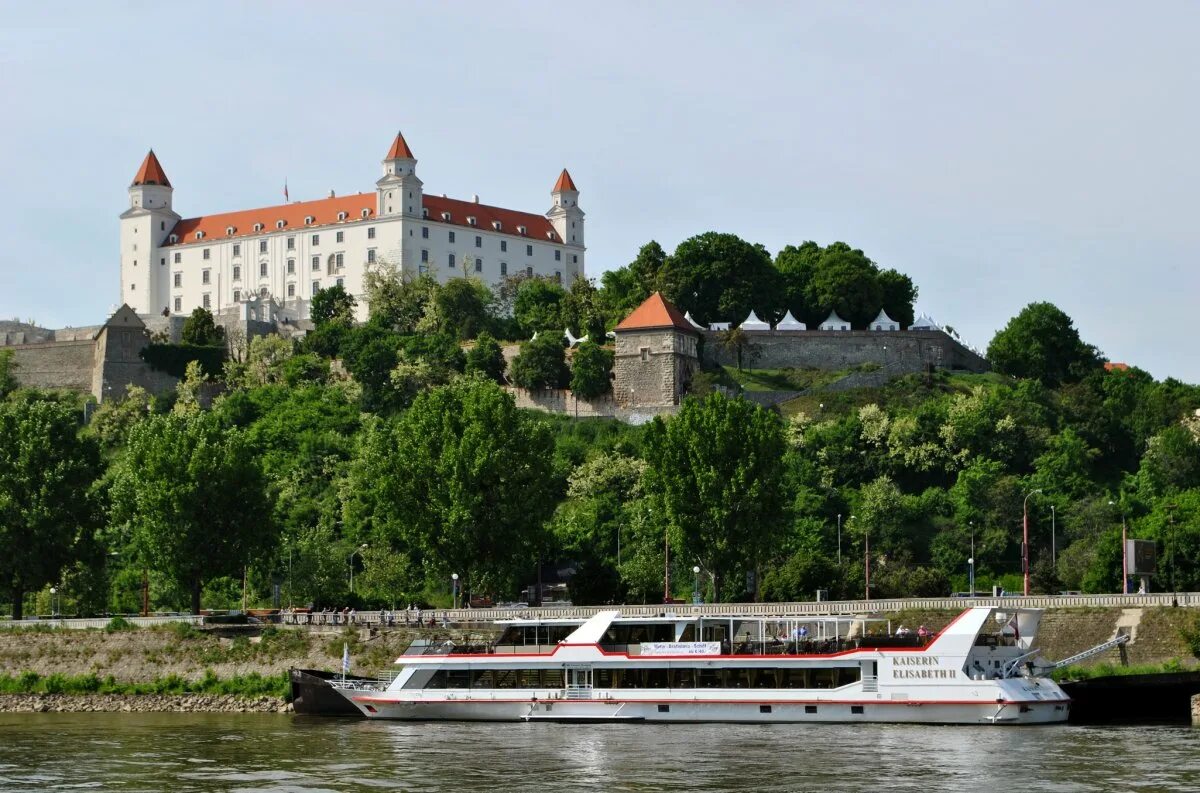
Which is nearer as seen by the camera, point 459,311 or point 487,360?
point 487,360

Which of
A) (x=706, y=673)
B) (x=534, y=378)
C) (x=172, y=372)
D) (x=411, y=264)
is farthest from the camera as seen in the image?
(x=411, y=264)

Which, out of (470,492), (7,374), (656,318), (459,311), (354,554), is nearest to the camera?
(470,492)

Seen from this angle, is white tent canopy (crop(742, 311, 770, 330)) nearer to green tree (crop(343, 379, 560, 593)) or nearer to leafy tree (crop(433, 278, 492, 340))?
leafy tree (crop(433, 278, 492, 340))

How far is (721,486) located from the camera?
242 ft

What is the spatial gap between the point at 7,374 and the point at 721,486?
69.0m

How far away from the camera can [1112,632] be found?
198 feet

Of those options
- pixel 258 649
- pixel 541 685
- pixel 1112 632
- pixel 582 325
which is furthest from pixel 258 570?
pixel 582 325

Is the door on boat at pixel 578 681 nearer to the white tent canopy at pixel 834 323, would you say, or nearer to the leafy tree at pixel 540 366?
the leafy tree at pixel 540 366

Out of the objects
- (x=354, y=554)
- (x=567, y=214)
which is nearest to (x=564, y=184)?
(x=567, y=214)

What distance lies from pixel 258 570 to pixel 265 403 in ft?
131

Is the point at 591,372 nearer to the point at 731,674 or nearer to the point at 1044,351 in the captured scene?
the point at 1044,351

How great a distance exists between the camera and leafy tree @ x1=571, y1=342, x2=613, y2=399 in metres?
113

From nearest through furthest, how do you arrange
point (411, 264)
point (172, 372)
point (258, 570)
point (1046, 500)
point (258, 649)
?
1. point (258, 649)
2. point (258, 570)
3. point (1046, 500)
4. point (172, 372)
5. point (411, 264)

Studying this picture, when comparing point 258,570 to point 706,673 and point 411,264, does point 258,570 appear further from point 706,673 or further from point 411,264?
point 411,264
